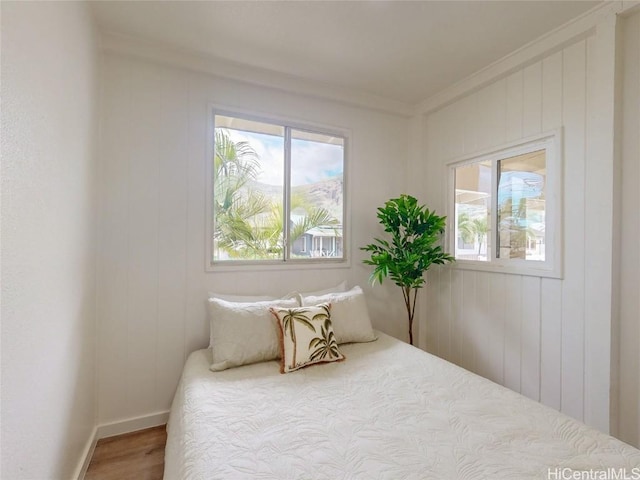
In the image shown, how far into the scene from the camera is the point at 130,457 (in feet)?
6.04

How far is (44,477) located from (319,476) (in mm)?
1074

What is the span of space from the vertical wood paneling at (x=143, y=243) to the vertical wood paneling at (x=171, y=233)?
1.5 inches

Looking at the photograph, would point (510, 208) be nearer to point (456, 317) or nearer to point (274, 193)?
point (456, 317)

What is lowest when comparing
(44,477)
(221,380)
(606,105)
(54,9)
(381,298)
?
(44,477)

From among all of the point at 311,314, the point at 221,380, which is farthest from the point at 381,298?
the point at 221,380

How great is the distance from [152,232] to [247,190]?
2.47 feet

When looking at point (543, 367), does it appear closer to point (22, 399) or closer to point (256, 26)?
point (22, 399)

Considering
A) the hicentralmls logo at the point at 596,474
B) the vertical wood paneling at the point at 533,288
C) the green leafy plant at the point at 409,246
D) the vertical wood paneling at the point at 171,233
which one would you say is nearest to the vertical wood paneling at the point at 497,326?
the vertical wood paneling at the point at 533,288

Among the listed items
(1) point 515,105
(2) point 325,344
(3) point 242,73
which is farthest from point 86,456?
(1) point 515,105

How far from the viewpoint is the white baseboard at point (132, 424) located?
202cm

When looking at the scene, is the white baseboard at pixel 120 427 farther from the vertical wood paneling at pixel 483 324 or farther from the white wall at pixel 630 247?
the white wall at pixel 630 247

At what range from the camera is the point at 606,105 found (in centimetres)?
176

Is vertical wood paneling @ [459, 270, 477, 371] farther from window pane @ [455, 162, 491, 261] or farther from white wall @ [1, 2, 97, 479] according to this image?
white wall @ [1, 2, 97, 479]

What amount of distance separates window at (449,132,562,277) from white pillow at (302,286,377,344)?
1.04 metres
